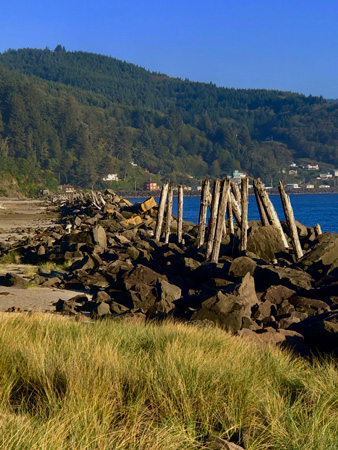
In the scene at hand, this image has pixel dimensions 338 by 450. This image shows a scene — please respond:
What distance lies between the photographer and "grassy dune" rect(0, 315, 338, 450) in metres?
4.79

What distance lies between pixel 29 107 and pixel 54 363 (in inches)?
6667

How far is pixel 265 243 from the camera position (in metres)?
19.2

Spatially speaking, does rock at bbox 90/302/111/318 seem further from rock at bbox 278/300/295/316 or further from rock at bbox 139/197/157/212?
rock at bbox 139/197/157/212

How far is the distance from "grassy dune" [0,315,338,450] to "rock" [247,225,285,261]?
12065 mm

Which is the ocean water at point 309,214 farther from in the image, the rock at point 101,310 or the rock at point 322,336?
the rock at point 322,336

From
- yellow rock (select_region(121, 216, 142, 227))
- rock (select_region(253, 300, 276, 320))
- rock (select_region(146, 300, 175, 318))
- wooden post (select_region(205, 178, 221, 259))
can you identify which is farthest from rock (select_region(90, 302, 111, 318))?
yellow rock (select_region(121, 216, 142, 227))

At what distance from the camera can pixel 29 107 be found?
16900 centimetres

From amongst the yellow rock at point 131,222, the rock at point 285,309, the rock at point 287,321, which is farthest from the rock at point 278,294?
the yellow rock at point 131,222

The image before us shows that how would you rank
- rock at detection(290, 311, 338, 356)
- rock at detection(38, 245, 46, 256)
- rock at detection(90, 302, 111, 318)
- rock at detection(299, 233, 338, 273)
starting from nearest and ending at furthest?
1. rock at detection(290, 311, 338, 356)
2. rock at detection(90, 302, 111, 318)
3. rock at detection(299, 233, 338, 273)
4. rock at detection(38, 245, 46, 256)

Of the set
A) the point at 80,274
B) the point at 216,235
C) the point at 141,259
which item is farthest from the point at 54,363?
the point at 141,259

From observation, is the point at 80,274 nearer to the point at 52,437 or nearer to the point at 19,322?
the point at 19,322

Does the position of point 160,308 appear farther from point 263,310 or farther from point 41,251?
point 41,251

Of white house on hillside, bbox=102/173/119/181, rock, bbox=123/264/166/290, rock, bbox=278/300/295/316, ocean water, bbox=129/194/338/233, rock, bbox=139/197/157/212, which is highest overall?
rock, bbox=278/300/295/316

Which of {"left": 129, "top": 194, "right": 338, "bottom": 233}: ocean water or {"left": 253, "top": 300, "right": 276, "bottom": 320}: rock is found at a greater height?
{"left": 253, "top": 300, "right": 276, "bottom": 320}: rock
